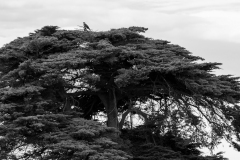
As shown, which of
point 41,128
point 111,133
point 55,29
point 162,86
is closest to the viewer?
point 41,128

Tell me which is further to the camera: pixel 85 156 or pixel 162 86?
pixel 162 86

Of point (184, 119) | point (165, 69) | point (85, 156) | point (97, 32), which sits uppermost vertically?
point (97, 32)

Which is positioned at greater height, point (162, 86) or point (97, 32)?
point (97, 32)

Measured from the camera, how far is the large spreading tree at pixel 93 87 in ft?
50.2

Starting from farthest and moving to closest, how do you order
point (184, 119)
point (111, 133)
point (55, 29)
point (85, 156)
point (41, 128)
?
point (184, 119), point (55, 29), point (111, 133), point (41, 128), point (85, 156)

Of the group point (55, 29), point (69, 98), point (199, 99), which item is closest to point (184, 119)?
point (199, 99)

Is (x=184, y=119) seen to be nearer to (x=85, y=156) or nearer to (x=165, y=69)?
(x=165, y=69)

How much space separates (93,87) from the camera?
18328 millimetres

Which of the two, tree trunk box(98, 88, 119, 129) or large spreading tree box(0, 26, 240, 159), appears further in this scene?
tree trunk box(98, 88, 119, 129)

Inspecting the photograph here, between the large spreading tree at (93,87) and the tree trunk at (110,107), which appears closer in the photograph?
the large spreading tree at (93,87)

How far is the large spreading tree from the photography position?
602 inches

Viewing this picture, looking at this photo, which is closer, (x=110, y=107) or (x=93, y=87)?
(x=93, y=87)

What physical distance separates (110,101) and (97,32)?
3.05 metres

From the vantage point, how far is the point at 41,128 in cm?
1549
